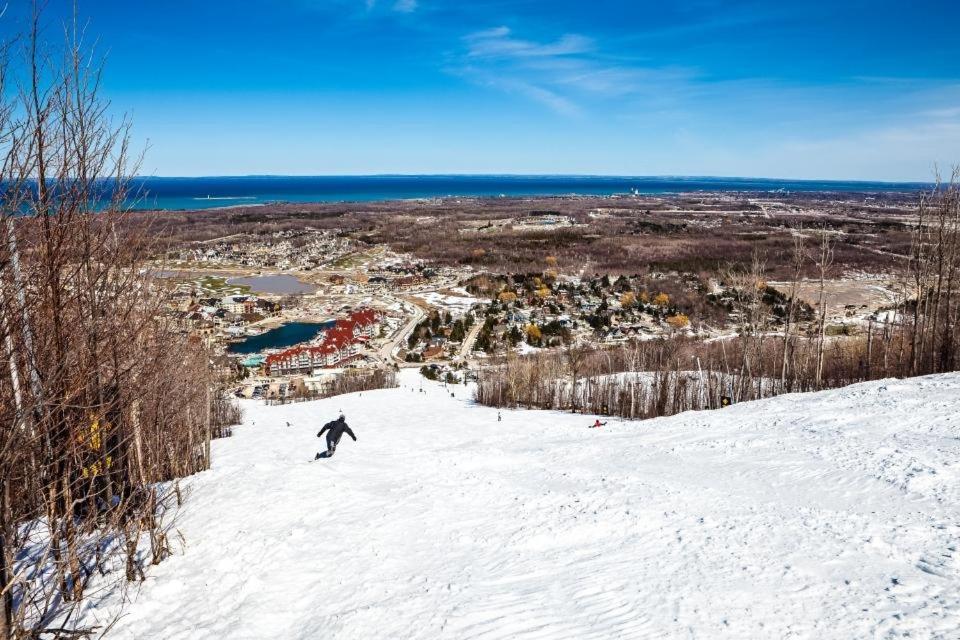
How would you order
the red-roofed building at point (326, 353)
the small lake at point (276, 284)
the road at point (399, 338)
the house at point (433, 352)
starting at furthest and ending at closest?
the small lake at point (276, 284), the house at point (433, 352), the road at point (399, 338), the red-roofed building at point (326, 353)

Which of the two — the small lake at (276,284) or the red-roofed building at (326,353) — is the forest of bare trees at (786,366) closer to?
the red-roofed building at (326,353)

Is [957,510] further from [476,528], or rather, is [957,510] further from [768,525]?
[476,528]

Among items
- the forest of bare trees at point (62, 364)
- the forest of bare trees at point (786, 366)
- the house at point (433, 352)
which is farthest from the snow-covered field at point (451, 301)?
the forest of bare trees at point (62, 364)

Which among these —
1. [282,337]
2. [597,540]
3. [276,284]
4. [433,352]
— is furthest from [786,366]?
[276,284]

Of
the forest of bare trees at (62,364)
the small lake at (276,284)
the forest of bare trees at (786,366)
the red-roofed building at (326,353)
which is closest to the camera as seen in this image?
the forest of bare trees at (62,364)

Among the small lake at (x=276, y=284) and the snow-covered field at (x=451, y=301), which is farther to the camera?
the small lake at (x=276, y=284)
